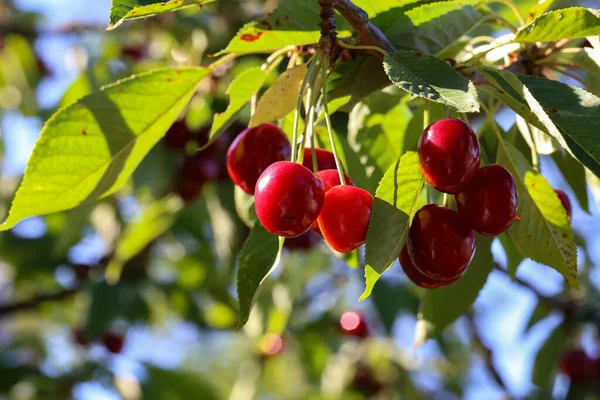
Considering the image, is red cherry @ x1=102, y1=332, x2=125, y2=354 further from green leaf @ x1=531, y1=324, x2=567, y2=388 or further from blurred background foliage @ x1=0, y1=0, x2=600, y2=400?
green leaf @ x1=531, y1=324, x2=567, y2=388

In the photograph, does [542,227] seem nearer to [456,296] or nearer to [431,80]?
[456,296]

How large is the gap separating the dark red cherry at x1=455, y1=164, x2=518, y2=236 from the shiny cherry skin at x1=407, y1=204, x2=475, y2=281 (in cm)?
3

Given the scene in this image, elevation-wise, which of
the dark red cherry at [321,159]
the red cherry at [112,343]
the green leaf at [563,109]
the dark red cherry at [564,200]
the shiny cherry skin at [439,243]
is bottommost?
the red cherry at [112,343]

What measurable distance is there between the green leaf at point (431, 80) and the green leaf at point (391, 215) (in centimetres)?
12

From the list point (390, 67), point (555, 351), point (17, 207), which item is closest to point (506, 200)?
point (390, 67)

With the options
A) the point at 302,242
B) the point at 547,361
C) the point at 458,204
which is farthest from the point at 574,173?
the point at 547,361

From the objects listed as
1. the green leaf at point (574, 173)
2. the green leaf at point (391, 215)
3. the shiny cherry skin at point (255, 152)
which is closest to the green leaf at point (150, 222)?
the shiny cherry skin at point (255, 152)

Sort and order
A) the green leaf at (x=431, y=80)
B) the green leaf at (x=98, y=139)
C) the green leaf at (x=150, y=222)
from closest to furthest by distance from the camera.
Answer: the green leaf at (x=431, y=80) < the green leaf at (x=98, y=139) < the green leaf at (x=150, y=222)

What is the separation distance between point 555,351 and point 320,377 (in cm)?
130

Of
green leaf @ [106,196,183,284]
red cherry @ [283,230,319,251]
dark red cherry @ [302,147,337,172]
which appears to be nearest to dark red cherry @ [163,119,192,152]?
green leaf @ [106,196,183,284]

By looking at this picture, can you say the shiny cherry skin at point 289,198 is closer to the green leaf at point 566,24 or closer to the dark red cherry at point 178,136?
the green leaf at point 566,24

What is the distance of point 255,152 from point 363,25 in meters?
0.27

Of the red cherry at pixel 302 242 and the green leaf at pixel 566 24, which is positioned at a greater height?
the green leaf at pixel 566 24

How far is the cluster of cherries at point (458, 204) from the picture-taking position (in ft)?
2.64
